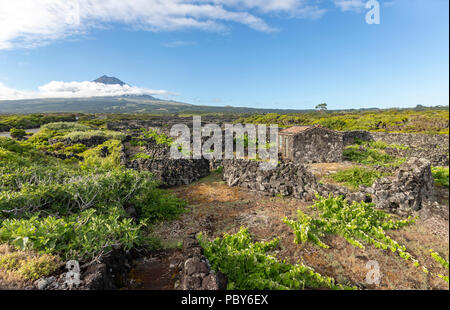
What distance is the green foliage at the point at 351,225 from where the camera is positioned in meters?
6.58

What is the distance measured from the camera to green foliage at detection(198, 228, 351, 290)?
4684 millimetres

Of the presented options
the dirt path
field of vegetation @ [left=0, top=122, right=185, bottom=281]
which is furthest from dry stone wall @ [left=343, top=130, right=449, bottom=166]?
field of vegetation @ [left=0, top=122, right=185, bottom=281]

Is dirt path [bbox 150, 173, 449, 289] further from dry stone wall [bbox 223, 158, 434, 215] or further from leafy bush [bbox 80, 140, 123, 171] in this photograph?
leafy bush [bbox 80, 140, 123, 171]

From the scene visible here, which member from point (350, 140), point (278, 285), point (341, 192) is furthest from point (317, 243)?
point (350, 140)

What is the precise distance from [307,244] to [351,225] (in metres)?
1.87

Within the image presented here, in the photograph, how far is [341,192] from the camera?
379 inches

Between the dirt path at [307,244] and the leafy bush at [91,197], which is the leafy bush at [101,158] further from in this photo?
the dirt path at [307,244]

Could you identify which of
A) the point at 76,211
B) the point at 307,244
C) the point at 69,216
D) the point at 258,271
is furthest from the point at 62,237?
the point at 307,244

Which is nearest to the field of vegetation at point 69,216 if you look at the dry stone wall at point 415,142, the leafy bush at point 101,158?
the leafy bush at point 101,158

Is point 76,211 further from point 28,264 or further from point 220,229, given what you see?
point 220,229

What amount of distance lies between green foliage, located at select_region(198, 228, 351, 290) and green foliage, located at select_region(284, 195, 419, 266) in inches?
59.9

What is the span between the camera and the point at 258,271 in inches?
202

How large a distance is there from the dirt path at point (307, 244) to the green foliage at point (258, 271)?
51 cm
